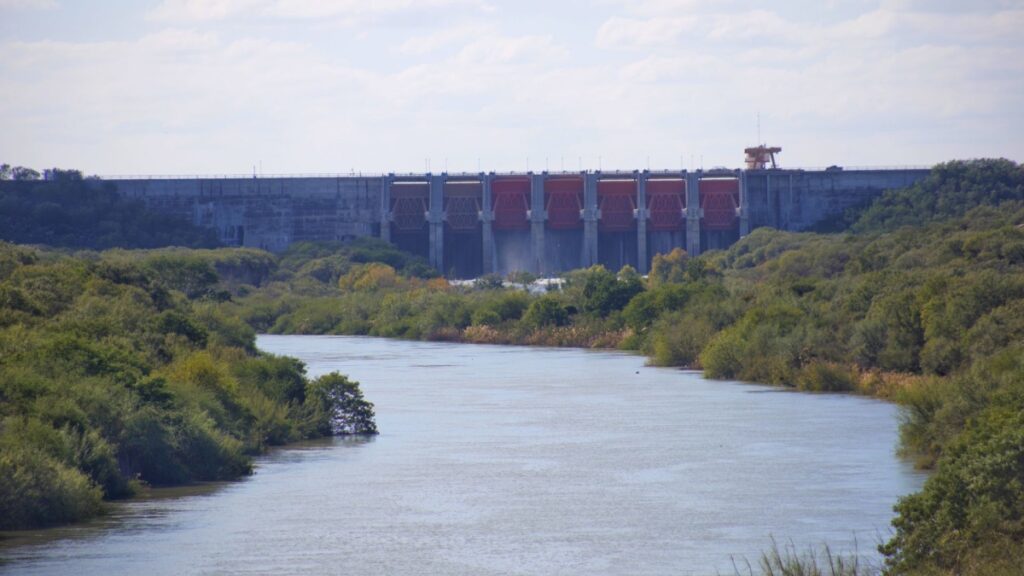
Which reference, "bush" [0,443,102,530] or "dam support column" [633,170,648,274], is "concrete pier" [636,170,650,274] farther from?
"bush" [0,443,102,530]

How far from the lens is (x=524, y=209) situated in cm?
10488

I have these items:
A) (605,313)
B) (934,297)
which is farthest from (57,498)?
(605,313)

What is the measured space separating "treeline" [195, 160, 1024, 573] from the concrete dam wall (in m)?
4.05

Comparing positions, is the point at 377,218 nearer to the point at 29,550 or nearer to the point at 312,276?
the point at 312,276

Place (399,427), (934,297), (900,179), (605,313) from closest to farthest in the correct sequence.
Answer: (399,427) < (934,297) < (605,313) < (900,179)

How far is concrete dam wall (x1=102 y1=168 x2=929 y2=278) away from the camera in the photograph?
4035 inches

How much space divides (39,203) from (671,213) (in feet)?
122

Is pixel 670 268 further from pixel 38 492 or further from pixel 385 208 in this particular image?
pixel 38 492

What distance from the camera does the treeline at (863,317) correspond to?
21.0 metres

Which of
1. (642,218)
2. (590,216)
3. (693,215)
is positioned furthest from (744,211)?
(590,216)

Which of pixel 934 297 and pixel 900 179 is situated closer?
pixel 934 297

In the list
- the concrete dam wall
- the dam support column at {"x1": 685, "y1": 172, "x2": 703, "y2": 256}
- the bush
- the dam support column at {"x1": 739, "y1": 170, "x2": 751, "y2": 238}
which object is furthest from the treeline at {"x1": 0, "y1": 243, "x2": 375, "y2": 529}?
the dam support column at {"x1": 739, "y1": 170, "x2": 751, "y2": 238}

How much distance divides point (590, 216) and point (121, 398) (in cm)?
7230

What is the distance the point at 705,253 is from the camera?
324 feet
